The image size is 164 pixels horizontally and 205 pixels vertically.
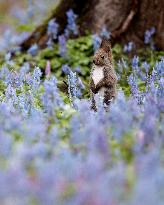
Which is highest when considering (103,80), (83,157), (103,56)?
(103,56)

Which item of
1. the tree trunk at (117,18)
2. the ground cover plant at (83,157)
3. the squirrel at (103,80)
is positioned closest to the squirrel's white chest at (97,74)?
the squirrel at (103,80)

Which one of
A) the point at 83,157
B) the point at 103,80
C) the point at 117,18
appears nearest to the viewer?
the point at 83,157

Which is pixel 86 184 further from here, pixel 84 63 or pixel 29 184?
pixel 84 63

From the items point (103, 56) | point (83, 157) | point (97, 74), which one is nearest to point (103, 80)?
point (97, 74)

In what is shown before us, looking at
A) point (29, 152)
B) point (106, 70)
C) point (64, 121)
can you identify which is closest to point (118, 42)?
point (106, 70)

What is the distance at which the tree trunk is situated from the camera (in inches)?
323

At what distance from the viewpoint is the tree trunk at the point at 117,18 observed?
26.9 ft

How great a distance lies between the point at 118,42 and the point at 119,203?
5.89m

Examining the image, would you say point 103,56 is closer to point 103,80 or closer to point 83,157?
point 103,80

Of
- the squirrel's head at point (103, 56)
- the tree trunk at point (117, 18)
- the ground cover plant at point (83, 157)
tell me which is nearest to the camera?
the ground cover plant at point (83, 157)

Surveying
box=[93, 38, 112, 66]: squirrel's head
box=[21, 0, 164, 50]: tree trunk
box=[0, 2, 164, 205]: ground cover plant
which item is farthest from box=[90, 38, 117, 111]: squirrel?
box=[21, 0, 164, 50]: tree trunk

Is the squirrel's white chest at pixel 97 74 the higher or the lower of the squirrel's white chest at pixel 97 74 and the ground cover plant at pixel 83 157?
the higher

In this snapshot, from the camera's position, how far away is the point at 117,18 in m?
A: 8.61

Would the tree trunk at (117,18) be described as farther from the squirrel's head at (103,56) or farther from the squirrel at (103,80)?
the squirrel at (103,80)
